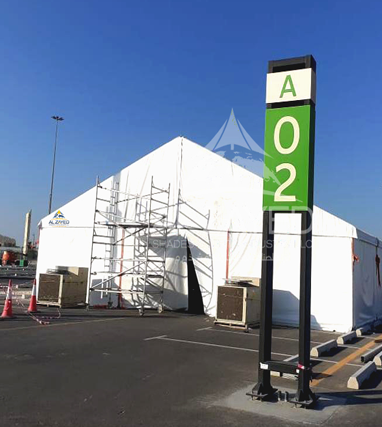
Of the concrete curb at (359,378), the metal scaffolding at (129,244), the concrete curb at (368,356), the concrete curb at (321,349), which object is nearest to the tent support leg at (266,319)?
the concrete curb at (359,378)

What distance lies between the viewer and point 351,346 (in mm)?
10586

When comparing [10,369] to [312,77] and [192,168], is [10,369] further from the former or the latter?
[192,168]

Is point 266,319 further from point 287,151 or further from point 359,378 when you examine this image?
point 287,151

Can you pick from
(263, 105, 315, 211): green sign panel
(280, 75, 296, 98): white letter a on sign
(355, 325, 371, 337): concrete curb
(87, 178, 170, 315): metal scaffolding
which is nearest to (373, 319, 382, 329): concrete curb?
(355, 325, 371, 337): concrete curb

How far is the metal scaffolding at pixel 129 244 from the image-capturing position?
15781mm

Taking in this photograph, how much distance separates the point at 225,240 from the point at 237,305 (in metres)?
2.96

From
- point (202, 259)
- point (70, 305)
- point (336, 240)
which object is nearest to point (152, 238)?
point (202, 259)

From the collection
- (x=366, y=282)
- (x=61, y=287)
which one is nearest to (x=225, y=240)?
(x=366, y=282)

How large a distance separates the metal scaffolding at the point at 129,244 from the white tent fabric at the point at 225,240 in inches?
11.8

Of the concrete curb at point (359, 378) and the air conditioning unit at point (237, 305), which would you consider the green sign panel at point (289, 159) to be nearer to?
the concrete curb at point (359, 378)

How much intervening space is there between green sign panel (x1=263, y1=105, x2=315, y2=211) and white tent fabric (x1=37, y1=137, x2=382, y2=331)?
8.00 metres

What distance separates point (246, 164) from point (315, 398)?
11.2m

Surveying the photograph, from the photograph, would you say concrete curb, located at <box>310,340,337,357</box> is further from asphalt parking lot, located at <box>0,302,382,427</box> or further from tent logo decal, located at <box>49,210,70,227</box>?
tent logo decal, located at <box>49,210,70,227</box>

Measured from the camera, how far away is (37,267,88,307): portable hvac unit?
15383mm
